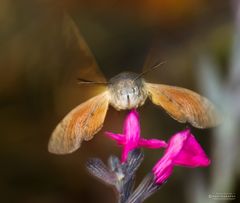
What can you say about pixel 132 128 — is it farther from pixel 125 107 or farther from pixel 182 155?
pixel 182 155

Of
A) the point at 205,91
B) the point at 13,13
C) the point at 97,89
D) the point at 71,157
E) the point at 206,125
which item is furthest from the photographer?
the point at 13,13

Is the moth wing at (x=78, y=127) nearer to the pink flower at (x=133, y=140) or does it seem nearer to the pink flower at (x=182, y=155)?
the pink flower at (x=133, y=140)

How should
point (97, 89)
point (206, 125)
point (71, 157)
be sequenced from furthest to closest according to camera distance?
point (71, 157), point (97, 89), point (206, 125)

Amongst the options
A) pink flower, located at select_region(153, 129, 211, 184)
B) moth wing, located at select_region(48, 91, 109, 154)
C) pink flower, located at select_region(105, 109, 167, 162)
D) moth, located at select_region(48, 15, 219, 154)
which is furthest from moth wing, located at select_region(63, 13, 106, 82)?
pink flower, located at select_region(153, 129, 211, 184)

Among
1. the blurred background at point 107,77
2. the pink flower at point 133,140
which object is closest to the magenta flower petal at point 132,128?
the pink flower at point 133,140

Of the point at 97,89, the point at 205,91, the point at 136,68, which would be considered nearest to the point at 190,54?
the point at 136,68

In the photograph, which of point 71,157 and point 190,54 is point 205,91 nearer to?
point 190,54

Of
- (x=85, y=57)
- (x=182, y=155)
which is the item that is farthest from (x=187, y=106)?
(x=85, y=57)
